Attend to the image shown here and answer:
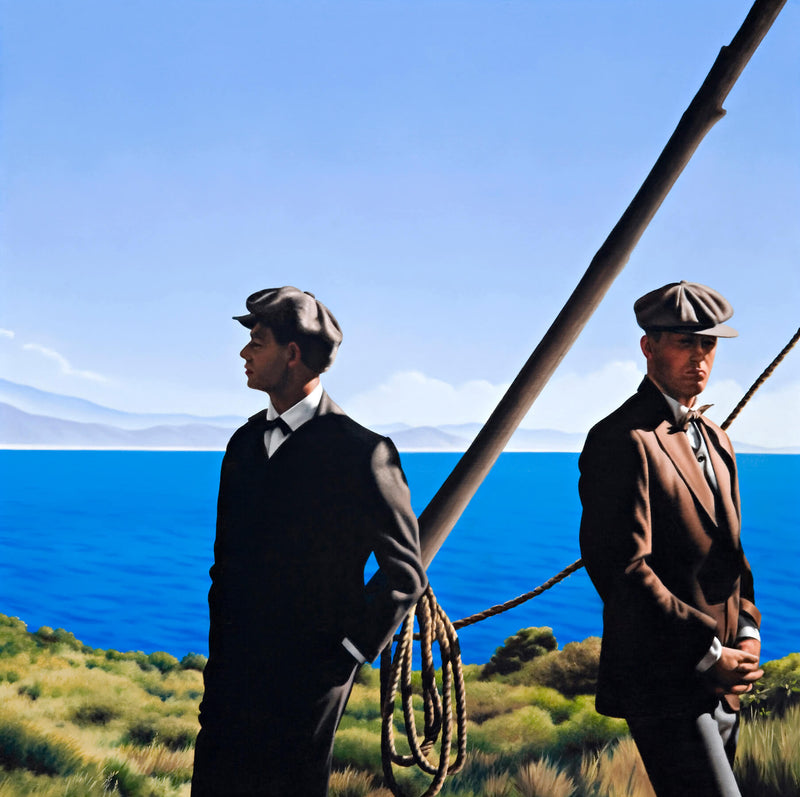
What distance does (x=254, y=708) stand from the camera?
2477mm

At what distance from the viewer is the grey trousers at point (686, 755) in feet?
7.92

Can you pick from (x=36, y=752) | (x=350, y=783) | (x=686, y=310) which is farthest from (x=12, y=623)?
(x=686, y=310)

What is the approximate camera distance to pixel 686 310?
2650 mm

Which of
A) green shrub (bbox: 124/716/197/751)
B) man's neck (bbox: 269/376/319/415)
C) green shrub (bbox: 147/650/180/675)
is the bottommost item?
green shrub (bbox: 124/716/197/751)

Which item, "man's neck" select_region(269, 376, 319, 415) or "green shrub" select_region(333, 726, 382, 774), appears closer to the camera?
"man's neck" select_region(269, 376, 319, 415)

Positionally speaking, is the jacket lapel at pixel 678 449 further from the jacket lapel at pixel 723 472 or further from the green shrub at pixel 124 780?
the green shrub at pixel 124 780

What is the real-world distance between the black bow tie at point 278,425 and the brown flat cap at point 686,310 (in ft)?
3.76

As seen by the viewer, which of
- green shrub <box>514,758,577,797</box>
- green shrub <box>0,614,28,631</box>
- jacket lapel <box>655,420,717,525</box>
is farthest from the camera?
green shrub <box>0,614,28,631</box>

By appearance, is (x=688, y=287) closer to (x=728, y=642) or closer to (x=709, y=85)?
(x=709, y=85)

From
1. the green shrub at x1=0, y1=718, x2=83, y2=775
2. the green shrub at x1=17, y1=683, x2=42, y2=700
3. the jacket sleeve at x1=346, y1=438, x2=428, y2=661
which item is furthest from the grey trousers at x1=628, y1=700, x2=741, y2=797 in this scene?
the green shrub at x1=17, y1=683, x2=42, y2=700

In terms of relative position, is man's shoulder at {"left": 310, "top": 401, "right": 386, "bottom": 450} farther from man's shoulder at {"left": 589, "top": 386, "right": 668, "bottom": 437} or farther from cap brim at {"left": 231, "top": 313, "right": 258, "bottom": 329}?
man's shoulder at {"left": 589, "top": 386, "right": 668, "bottom": 437}

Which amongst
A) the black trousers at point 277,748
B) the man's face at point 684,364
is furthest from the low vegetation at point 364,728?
the man's face at point 684,364

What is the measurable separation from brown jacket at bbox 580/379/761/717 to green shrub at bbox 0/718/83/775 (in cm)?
221

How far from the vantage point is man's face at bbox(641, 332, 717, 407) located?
8.73 ft
